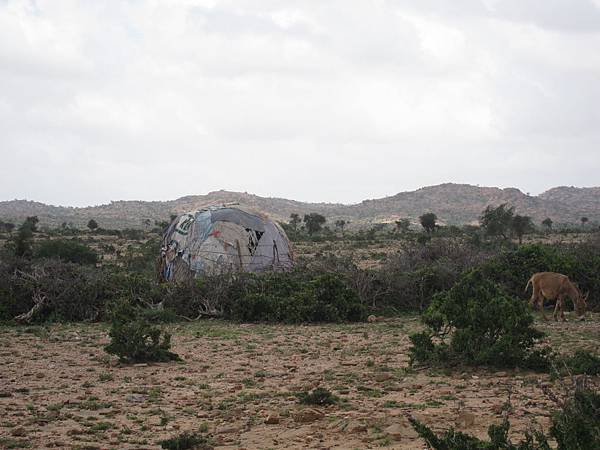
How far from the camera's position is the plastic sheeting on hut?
1753 centimetres

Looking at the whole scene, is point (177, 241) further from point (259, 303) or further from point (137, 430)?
point (137, 430)

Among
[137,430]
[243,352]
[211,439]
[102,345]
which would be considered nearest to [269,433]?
[211,439]

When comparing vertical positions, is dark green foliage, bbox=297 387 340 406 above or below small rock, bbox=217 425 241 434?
above

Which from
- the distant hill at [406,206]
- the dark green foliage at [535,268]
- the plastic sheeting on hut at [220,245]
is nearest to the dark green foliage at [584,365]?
the dark green foliage at [535,268]

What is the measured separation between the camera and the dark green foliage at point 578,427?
378 centimetres

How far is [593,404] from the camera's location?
13.8 ft

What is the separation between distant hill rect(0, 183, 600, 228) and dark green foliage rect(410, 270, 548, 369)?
255 feet

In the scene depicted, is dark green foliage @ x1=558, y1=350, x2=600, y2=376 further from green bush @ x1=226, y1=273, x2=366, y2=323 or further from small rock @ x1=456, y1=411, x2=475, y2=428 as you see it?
green bush @ x1=226, y1=273, x2=366, y2=323

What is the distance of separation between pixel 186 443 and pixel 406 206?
97138mm

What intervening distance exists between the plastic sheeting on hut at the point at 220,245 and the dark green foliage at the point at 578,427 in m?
13.1

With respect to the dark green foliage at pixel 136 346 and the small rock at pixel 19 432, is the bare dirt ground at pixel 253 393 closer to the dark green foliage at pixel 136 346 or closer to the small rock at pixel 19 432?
the small rock at pixel 19 432

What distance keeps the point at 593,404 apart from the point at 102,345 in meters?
8.94

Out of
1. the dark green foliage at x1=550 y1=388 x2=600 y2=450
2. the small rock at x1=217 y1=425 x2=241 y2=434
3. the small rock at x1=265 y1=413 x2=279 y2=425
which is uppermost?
the dark green foliage at x1=550 y1=388 x2=600 y2=450

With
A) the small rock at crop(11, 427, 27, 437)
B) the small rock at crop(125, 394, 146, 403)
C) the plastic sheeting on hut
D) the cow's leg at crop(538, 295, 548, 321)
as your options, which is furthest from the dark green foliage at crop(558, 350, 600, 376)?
the plastic sheeting on hut
